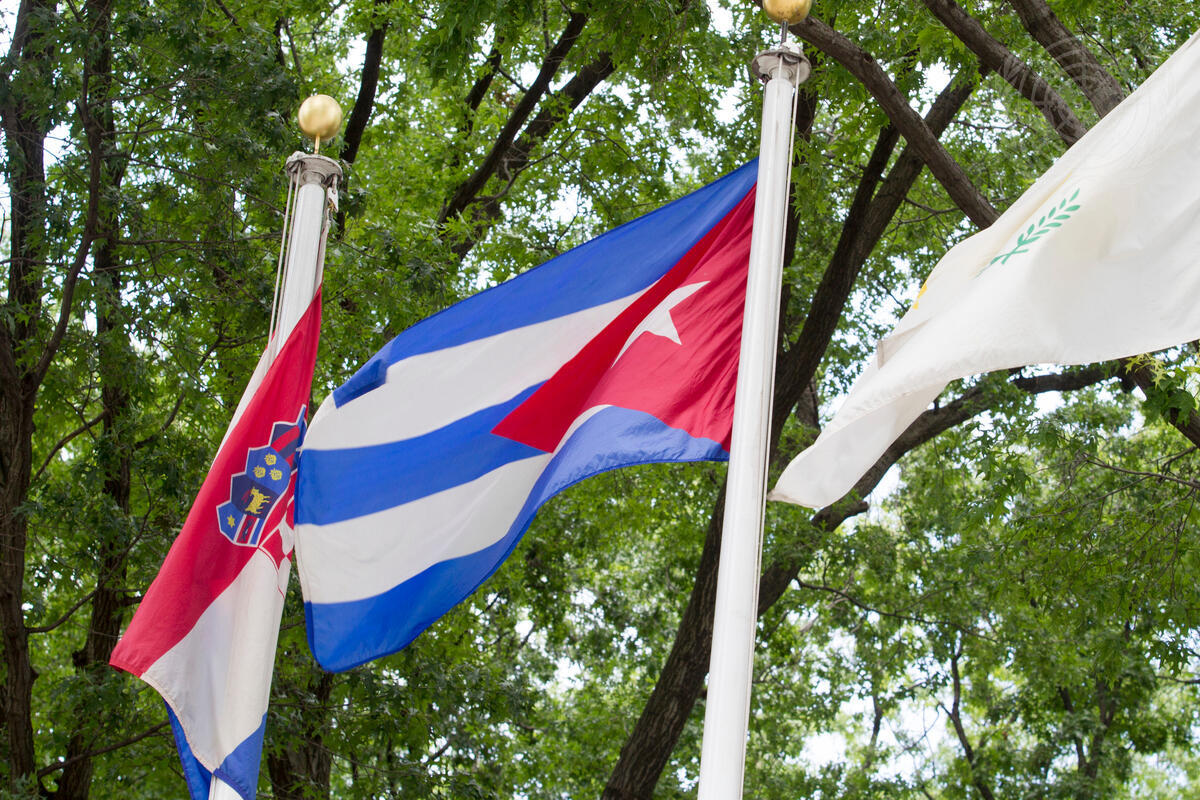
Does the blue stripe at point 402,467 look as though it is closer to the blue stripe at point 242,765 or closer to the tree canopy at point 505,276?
the blue stripe at point 242,765

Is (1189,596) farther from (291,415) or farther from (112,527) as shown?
(112,527)

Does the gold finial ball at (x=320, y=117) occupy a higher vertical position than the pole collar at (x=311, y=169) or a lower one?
higher

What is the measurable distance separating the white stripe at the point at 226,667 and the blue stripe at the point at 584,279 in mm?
827

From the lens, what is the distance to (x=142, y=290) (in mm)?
9812

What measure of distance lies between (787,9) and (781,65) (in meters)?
0.22

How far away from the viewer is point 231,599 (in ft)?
17.1

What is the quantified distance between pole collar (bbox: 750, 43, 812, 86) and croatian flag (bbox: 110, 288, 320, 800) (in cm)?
217

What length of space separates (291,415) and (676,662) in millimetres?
5920

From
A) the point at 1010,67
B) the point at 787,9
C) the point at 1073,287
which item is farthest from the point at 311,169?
the point at 1010,67

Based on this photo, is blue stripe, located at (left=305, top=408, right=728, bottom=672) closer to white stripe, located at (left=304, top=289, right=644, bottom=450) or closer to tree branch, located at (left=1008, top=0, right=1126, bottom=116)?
white stripe, located at (left=304, top=289, right=644, bottom=450)

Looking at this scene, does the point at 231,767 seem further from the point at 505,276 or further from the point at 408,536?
the point at 505,276

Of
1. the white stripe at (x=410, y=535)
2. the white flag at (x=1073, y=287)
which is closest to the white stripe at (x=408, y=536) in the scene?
the white stripe at (x=410, y=535)

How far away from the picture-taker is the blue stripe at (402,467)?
522cm

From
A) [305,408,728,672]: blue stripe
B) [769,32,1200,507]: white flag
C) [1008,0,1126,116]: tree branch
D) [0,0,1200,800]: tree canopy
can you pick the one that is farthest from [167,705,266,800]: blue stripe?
[1008,0,1126,116]: tree branch
